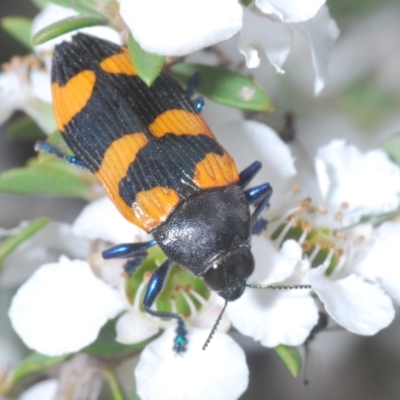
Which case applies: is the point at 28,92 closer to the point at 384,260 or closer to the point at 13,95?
the point at 13,95

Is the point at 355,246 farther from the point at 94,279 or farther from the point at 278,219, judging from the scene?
the point at 94,279

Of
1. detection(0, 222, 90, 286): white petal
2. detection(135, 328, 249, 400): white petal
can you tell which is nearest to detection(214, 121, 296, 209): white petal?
detection(135, 328, 249, 400): white petal

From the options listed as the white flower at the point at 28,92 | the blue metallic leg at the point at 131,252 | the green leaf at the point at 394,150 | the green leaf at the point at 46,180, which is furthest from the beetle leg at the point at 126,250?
the green leaf at the point at 394,150

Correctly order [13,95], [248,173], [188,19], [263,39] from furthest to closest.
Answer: [13,95], [248,173], [263,39], [188,19]

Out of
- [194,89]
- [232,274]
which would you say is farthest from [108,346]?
[194,89]

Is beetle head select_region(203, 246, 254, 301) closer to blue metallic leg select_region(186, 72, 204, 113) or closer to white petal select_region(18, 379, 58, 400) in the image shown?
blue metallic leg select_region(186, 72, 204, 113)

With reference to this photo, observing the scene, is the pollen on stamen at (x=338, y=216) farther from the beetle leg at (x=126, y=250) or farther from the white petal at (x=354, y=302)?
the beetle leg at (x=126, y=250)
